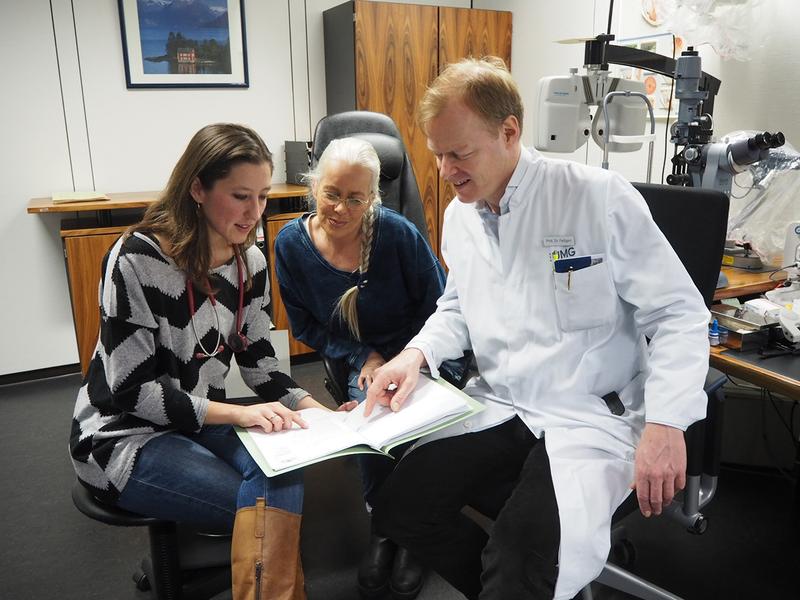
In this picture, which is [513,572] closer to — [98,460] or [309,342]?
[98,460]

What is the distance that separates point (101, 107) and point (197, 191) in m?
2.18

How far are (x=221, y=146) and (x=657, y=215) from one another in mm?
1009

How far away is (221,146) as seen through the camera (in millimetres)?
1425

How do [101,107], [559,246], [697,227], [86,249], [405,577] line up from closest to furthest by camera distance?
[559,246]
[697,227]
[405,577]
[86,249]
[101,107]

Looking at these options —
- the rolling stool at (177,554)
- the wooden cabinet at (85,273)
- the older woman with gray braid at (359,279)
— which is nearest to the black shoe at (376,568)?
Answer: the older woman with gray braid at (359,279)

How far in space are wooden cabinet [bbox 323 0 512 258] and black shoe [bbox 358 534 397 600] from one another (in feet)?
6.92

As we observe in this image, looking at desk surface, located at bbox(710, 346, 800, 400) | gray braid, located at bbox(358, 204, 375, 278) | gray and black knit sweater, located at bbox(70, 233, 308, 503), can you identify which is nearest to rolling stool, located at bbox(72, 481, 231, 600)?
gray and black knit sweater, located at bbox(70, 233, 308, 503)

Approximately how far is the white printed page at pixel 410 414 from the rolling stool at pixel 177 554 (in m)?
0.41

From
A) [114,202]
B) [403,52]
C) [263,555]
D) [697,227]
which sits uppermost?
[403,52]

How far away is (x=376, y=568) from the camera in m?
1.83

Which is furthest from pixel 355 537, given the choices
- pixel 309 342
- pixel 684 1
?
pixel 684 1

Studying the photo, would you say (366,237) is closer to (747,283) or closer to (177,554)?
(177,554)

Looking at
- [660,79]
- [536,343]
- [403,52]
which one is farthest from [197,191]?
[403,52]

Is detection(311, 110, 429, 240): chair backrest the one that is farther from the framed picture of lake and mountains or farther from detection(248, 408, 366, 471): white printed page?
the framed picture of lake and mountains
